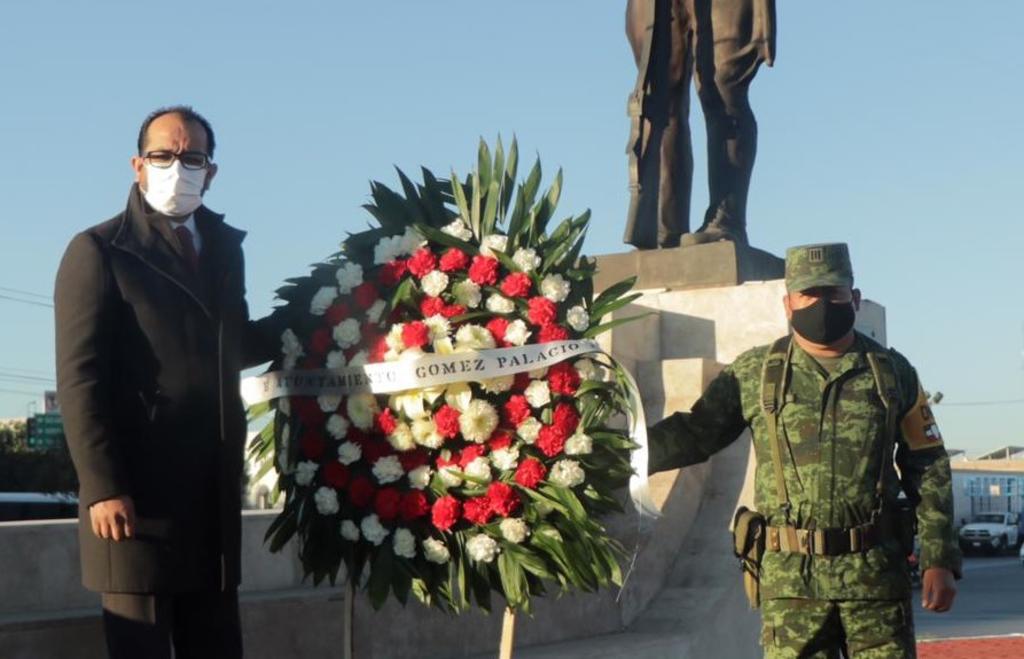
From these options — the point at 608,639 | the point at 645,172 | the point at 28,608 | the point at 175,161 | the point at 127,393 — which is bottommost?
the point at 608,639

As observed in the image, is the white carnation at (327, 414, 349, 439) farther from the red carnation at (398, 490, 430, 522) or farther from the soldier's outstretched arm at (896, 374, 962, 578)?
the soldier's outstretched arm at (896, 374, 962, 578)

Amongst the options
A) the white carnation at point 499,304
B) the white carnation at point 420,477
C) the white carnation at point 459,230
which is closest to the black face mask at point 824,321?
Result: the white carnation at point 499,304

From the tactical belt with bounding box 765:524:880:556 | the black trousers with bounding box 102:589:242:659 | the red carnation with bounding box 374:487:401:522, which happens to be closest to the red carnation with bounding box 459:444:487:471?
the red carnation with bounding box 374:487:401:522

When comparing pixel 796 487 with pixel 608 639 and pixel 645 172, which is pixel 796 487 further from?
pixel 645 172

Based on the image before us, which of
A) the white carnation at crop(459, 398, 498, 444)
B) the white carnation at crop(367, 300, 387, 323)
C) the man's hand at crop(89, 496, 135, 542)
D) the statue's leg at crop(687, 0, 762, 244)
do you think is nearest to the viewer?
the man's hand at crop(89, 496, 135, 542)

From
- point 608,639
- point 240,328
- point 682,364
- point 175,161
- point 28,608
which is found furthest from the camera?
point 682,364

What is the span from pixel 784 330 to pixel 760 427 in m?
3.53

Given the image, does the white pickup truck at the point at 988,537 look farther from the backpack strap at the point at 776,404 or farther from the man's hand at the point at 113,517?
the man's hand at the point at 113,517

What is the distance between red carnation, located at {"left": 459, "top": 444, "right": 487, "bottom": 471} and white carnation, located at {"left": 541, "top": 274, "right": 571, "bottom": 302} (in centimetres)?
52

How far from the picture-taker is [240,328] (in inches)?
168

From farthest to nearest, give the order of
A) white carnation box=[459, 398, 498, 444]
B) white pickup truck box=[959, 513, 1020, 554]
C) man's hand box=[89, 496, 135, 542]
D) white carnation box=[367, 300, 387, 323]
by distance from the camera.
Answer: white pickup truck box=[959, 513, 1020, 554]
white carnation box=[367, 300, 387, 323]
white carnation box=[459, 398, 498, 444]
man's hand box=[89, 496, 135, 542]

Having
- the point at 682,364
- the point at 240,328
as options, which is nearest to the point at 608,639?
the point at 682,364

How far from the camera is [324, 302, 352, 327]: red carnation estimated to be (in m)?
4.64

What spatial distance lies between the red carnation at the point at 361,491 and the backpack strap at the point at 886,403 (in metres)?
1.52
